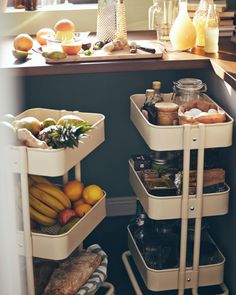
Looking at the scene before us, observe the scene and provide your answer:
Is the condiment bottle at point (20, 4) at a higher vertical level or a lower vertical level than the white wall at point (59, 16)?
higher

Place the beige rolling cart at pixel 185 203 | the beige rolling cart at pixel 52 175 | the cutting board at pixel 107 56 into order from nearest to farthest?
1. the beige rolling cart at pixel 52 175
2. the beige rolling cart at pixel 185 203
3. the cutting board at pixel 107 56

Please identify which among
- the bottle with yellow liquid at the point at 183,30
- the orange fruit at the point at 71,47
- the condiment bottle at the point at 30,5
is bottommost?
the orange fruit at the point at 71,47

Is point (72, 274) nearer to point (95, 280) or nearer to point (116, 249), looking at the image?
point (95, 280)

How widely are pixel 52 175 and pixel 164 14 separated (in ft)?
3.60

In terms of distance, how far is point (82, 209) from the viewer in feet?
7.41

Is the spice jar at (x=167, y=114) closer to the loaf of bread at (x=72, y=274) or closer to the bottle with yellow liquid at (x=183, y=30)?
the bottle with yellow liquid at (x=183, y=30)

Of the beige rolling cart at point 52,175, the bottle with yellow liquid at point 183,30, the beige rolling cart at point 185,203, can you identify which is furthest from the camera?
the bottle with yellow liquid at point 183,30

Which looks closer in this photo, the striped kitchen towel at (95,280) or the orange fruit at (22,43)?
the striped kitchen towel at (95,280)

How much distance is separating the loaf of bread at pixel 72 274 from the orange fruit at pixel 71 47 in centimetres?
82

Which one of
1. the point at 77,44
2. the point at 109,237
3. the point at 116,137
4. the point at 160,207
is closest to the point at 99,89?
the point at 116,137

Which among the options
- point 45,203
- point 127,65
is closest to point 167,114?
point 127,65

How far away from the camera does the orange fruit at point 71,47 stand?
2445 mm

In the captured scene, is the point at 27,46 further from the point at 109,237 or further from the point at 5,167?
the point at 109,237

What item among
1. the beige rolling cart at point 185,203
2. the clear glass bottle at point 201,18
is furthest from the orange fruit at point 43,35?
the clear glass bottle at point 201,18
